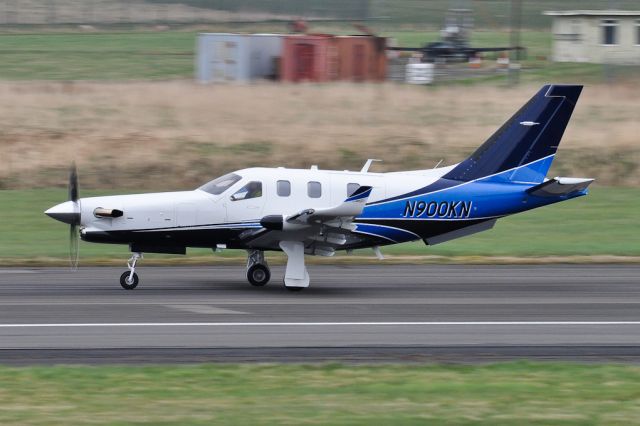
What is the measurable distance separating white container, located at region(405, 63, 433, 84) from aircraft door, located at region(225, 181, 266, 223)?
31.0 m

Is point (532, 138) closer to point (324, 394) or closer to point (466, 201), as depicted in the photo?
point (466, 201)

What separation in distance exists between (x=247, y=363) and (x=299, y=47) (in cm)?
3637

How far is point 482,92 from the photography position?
46656 millimetres

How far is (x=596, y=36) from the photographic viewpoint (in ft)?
198

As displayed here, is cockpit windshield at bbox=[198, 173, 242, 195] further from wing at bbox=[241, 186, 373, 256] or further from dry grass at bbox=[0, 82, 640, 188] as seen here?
dry grass at bbox=[0, 82, 640, 188]

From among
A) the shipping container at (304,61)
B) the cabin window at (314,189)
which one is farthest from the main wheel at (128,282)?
the shipping container at (304,61)

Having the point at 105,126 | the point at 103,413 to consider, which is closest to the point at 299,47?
the point at 105,126

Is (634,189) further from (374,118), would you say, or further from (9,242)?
(9,242)

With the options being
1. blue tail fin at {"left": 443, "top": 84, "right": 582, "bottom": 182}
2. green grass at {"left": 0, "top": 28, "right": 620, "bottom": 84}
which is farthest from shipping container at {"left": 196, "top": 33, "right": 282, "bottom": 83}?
blue tail fin at {"left": 443, "top": 84, "right": 582, "bottom": 182}

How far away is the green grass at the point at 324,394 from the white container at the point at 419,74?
37.4m

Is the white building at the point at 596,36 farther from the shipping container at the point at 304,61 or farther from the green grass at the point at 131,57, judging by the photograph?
the shipping container at the point at 304,61

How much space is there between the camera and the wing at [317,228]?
18.3 meters

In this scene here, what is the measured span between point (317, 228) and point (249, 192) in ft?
4.71

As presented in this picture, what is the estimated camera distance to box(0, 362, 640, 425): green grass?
33.9ft
